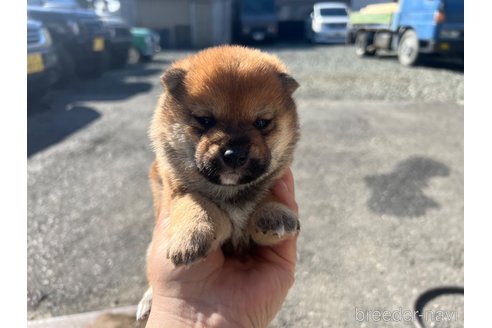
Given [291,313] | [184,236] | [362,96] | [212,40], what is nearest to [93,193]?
[291,313]

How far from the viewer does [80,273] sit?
4.18 m

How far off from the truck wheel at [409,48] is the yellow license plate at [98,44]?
11.5 m

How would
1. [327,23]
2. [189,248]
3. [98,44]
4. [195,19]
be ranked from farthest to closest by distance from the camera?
[195,19]
[327,23]
[98,44]
[189,248]

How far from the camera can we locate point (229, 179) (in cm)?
234

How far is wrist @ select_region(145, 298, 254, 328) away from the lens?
227 cm

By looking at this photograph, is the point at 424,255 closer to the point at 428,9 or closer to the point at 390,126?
the point at 390,126

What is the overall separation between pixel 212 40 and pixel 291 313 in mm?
26497

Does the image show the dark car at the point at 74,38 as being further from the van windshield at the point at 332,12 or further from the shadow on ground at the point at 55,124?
the van windshield at the point at 332,12

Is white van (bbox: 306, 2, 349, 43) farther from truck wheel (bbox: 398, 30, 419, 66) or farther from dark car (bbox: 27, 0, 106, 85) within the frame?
dark car (bbox: 27, 0, 106, 85)

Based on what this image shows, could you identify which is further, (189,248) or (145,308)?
(145,308)

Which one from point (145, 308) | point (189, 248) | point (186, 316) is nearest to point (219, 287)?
point (186, 316)

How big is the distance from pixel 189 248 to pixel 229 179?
48 cm

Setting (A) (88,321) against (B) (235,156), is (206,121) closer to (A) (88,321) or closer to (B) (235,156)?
(B) (235,156)

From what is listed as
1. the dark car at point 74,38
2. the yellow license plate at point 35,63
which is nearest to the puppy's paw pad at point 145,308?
the yellow license plate at point 35,63
